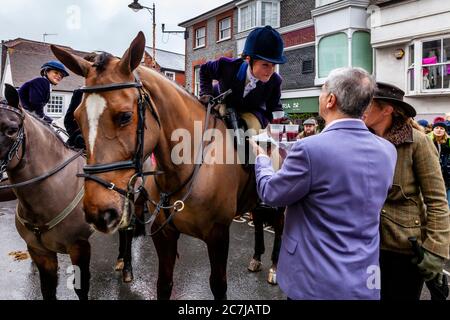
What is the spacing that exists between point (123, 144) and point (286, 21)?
18.6 metres

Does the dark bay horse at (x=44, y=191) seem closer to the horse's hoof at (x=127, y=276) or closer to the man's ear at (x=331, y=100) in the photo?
the horse's hoof at (x=127, y=276)

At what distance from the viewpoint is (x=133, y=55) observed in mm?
1956

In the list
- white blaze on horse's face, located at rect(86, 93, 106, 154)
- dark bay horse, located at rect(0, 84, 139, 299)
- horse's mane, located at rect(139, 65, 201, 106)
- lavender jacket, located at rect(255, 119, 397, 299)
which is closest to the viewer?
lavender jacket, located at rect(255, 119, 397, 299)

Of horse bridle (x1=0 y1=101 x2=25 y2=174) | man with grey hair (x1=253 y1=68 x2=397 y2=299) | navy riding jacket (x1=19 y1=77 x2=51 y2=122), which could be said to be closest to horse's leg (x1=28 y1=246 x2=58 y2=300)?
horse bridle (x1=0 y1=101 x2=25 y2=174)

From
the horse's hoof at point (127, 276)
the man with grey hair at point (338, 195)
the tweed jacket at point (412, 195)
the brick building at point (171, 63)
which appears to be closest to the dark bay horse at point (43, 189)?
the horse's hoof at point (127, 276)

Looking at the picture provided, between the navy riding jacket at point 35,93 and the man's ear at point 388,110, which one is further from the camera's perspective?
the navy riding jacket at point 35,93

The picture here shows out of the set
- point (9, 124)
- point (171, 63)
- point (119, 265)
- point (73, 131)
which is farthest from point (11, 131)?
point (171, 63)

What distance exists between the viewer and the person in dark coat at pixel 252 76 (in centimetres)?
289

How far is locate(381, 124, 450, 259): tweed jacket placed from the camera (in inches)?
81.8

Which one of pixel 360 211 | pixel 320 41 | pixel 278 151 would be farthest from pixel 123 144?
pixel 320 41

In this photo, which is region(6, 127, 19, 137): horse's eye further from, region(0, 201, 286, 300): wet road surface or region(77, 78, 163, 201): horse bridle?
region(0, 201, 286, 300): wet road surface

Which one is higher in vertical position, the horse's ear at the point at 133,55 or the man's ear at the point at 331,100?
the horse's ear at the point at 133,55

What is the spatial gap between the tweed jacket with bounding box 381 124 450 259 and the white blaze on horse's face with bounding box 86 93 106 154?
1.82m
